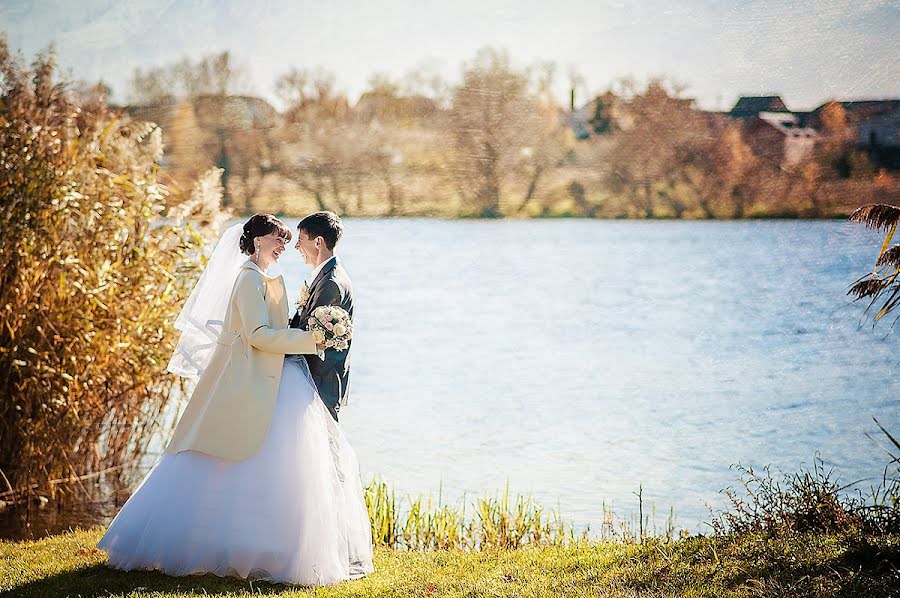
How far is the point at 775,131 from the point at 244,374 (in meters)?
13.6

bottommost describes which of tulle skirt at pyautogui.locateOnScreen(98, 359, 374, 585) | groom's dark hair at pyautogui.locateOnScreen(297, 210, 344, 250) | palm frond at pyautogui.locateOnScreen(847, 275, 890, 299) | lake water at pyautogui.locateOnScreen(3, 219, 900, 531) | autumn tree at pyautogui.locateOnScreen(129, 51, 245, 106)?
lake water at pyautogui.locateOnScreen(3, 219, 900, 531)

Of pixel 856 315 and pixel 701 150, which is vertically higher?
pixel 701 150

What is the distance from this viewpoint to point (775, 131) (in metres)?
15.5

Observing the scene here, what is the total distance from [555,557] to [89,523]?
308cm

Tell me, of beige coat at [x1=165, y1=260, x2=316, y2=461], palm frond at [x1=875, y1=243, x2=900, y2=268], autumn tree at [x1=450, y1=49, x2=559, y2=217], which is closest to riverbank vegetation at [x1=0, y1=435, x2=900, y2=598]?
beige coat at [x1=165, y1=260, x2=316, y2=461]

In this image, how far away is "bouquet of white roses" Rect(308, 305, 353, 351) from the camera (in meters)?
3.71

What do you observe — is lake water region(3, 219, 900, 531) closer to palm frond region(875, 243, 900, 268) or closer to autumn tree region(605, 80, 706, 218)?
autumn tree region(605, 80, 706, 218)

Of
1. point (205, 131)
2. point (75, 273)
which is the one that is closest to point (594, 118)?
point (205, 131)

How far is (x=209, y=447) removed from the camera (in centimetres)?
373

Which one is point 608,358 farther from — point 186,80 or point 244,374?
point 244,374

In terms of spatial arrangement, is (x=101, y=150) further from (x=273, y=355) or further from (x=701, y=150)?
(x=701, y=150)

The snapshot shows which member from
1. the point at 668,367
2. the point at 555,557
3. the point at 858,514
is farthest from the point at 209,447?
the point at 668,367

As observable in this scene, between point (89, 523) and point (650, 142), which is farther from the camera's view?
point (650, 142)

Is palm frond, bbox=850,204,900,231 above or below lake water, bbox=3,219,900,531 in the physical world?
above
